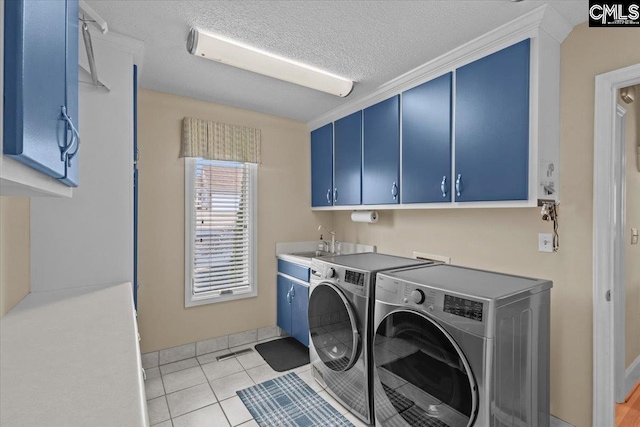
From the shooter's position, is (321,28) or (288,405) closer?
(321,28)

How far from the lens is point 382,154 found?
267 centimetres

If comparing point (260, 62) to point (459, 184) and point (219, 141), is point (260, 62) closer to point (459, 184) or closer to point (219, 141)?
point (219, 141)

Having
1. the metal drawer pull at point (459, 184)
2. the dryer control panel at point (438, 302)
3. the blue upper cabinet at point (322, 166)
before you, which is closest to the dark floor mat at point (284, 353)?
the dryer control panel at point (438, 302)

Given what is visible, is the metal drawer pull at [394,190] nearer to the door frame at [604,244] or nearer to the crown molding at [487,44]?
the crown molding at [487,44]

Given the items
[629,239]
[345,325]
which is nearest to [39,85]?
[345,325]

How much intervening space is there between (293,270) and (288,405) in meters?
1.23

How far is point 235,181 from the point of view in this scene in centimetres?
321

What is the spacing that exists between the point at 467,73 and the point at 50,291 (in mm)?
2770

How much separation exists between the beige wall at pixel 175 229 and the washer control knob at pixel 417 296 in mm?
2082

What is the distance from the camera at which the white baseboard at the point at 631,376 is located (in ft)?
7.64

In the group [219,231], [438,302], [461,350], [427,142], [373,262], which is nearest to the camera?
[461,350]

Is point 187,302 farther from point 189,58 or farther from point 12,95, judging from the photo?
point 12,95

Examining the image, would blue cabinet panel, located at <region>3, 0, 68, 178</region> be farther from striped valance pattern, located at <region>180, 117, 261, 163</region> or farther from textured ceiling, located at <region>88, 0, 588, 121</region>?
striped valance pattern, located at <region>180, 117, 261, 163</region>

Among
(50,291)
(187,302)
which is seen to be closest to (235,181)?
(187,302)
